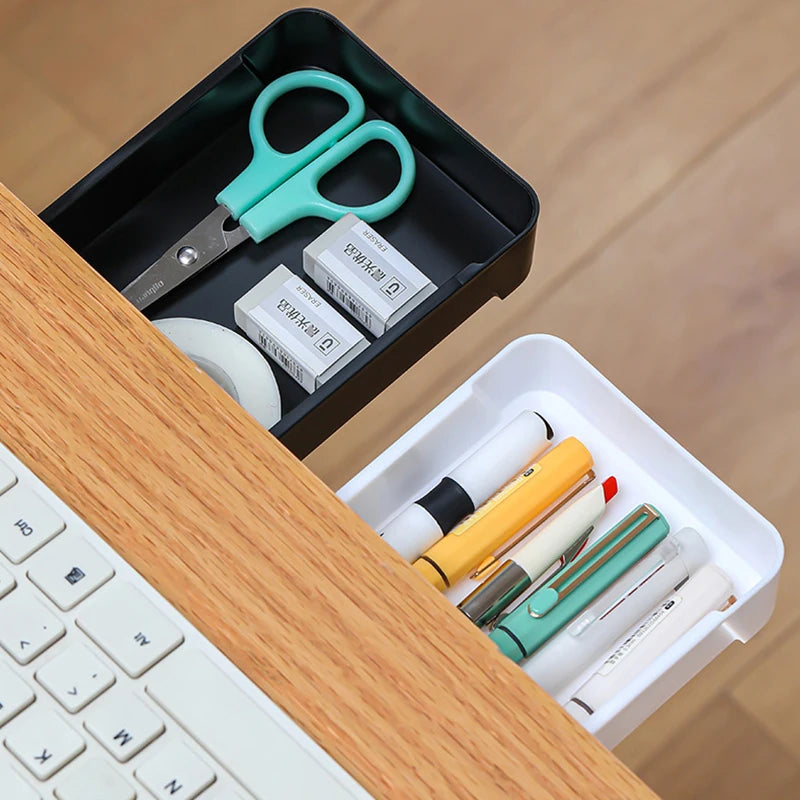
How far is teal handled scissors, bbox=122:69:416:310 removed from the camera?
0.62 meters

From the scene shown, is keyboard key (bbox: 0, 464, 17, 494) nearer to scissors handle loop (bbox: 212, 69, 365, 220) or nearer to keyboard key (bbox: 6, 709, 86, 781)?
keyboard key (bbox: 6, 709, 86, 781)

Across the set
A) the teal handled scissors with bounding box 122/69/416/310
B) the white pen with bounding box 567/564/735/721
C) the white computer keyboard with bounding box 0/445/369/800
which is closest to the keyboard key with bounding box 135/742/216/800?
the white computer keyboard with bounding box 0/445/369/800

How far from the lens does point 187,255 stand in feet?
2.06

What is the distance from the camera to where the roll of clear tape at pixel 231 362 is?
593 mm

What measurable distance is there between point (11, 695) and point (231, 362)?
0.30 metres

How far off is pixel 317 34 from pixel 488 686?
0.42 metres

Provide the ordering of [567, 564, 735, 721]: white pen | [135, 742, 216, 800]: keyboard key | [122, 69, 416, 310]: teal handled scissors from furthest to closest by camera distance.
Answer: [122, 69, 416, 310]: teal handled scissors < [567, 564, 735, 721]: white pen < [135, 742, 216, 800]: keyboard key

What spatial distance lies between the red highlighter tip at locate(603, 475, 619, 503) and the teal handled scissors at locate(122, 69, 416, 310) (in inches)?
6.8

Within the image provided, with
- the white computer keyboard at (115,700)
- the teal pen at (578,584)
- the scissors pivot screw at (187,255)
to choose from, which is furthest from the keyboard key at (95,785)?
the scissors pivot screw at (187,255)

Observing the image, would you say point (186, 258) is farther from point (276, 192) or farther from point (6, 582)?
point (6, 582)

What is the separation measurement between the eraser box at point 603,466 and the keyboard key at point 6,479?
233mm

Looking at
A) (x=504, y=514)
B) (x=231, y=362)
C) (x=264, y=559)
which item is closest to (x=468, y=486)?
(x=504, y=514)

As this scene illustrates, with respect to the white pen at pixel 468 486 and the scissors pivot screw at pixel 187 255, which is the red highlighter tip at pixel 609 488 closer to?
the white pen at pixel 468 486

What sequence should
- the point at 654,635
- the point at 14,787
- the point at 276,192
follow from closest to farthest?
the point at 14,787
the point at 654,635
the point at 276,192
